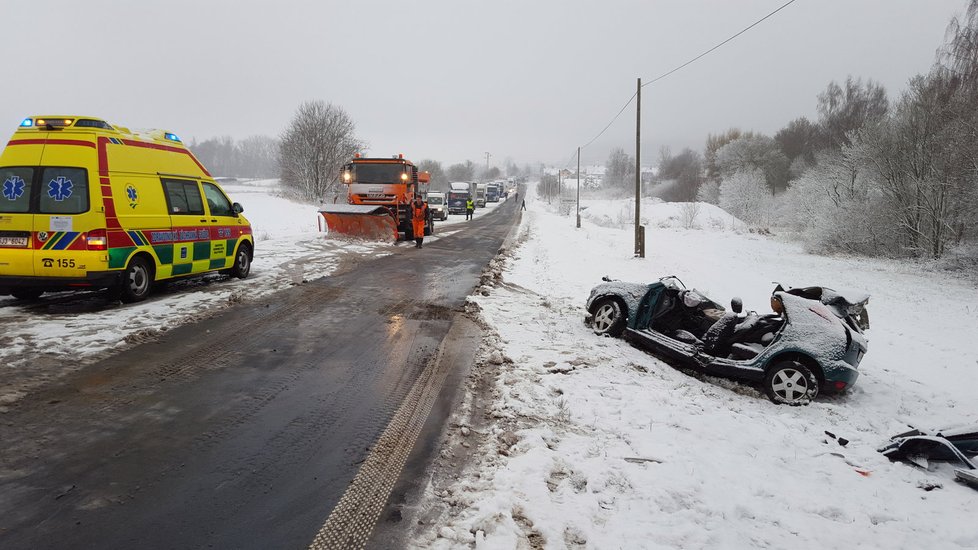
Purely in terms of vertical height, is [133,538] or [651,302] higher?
[651,302]

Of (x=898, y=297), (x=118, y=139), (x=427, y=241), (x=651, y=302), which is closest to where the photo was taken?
(x=651, y=302)

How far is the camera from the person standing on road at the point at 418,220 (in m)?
18.3

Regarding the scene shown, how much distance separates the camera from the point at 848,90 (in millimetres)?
60125

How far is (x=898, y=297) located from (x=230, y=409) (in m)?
17.4

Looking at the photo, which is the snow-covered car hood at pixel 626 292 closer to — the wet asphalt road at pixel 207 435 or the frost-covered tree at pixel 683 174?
the wet asphalt road at pixel 207 435

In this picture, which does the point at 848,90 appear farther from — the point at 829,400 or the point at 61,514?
the point at 61,514

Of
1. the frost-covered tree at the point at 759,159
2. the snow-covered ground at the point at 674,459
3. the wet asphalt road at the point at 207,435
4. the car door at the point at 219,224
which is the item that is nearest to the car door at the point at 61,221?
the wet asphalt road at the point at 207,435

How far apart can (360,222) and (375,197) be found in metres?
1.18

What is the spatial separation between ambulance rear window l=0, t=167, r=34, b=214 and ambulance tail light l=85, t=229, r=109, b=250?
2.79ft

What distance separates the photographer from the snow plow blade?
18.1m

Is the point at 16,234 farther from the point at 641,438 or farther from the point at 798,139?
the point at 798,139

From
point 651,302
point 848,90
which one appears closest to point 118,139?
point 651,302

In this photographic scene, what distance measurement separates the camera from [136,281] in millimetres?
7625

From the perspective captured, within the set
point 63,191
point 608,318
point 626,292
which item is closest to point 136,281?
point 63,191
